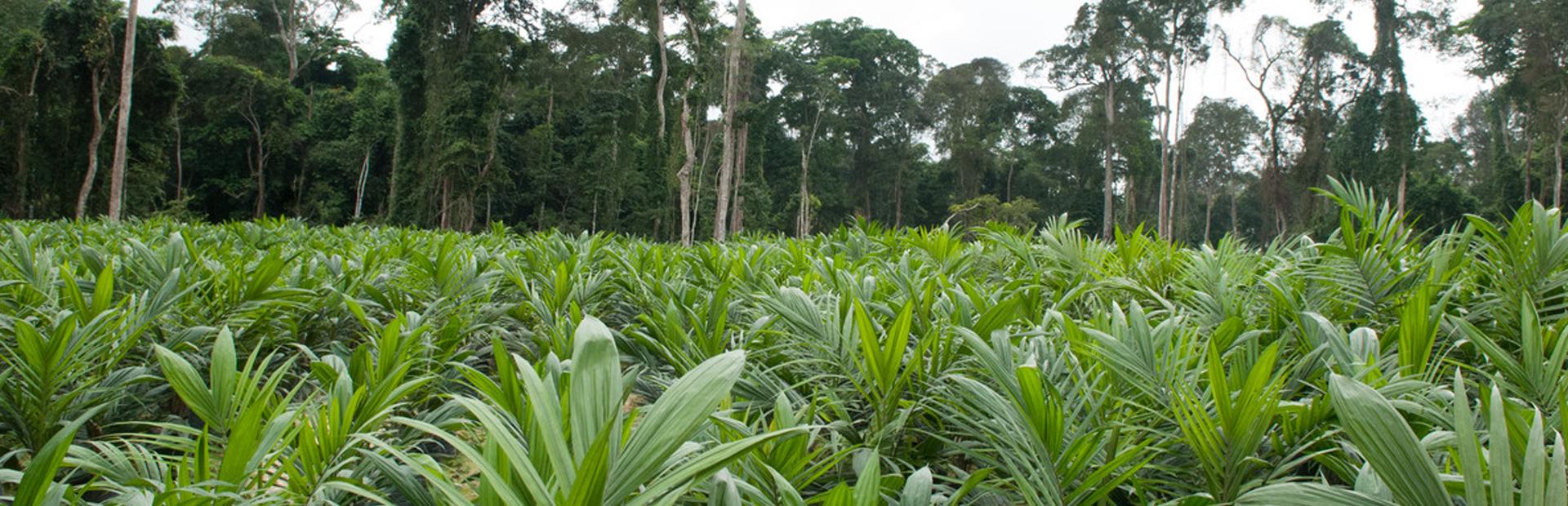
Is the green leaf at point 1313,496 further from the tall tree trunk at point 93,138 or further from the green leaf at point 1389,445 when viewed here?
the tall tree trunk at point 93,138

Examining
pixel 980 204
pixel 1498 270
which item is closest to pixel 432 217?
pixel 980 204

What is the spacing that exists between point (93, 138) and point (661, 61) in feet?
42.0

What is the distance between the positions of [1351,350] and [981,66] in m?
33.7

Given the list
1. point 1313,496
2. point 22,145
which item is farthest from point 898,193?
point 1313,496

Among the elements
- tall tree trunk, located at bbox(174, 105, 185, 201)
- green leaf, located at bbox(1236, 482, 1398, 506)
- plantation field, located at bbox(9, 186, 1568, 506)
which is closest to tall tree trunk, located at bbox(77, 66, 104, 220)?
tall tree trunk, located at bbox(174, 105, 185, 201)

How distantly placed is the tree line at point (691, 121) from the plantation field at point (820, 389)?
11.8 meters

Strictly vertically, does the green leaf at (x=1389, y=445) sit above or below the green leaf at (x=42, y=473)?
above

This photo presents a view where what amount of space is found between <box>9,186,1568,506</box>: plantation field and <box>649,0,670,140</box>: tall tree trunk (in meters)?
18.5

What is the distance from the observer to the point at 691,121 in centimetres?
2062

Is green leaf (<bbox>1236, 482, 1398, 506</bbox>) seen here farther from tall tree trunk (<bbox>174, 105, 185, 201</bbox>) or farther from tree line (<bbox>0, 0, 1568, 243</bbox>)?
tall tree trunk (<bbox>174, 105, 185, 201</bbox>)

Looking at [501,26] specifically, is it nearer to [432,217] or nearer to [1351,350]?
[432,217]

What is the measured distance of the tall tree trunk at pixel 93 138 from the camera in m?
16.4

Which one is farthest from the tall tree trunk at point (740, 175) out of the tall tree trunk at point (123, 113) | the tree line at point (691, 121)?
the tall tree trunk at point (123, 113)

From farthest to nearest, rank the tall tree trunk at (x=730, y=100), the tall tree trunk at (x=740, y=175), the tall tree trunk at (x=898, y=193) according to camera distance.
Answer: the tall tree trunk at (x=898, y=193), the tall tree trunk at (x=740, y=175), the tall tree trunk at (x=730, y=100)
